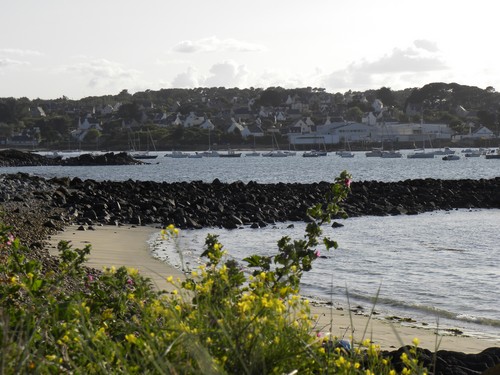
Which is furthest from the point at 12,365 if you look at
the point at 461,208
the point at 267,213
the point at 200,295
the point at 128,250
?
the point at 461,208

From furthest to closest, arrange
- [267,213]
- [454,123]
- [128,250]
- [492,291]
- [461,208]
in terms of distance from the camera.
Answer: [454,123] < [461,208] < [267,213] < [128,250] < [492,291]

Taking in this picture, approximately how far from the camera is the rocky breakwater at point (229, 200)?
2614 centimetres

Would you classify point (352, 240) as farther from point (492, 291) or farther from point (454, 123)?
point (454, 123)

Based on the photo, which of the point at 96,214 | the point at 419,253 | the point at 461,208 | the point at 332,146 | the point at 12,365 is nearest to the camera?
the point at 12,365

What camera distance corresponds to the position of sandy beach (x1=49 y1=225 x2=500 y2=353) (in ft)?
31.8

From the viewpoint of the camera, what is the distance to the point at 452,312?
1244cm

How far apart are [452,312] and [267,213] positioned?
16.4 meters

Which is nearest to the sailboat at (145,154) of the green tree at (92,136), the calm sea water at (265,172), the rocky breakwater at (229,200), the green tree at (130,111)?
the green tree at (92,136)

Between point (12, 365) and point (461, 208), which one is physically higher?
point (12, 365)

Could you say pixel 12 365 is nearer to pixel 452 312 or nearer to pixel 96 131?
pixel 452 312

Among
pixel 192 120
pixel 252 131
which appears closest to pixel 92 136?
pixel 192 120

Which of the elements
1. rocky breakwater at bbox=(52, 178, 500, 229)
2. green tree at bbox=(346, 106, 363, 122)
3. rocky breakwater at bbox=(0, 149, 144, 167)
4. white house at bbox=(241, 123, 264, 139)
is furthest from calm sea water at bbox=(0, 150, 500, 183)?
green tree at bbox=(346, 106, 363, 122)

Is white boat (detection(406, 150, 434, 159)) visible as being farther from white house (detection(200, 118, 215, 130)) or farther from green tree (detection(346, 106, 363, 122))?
green tree (detection(346, 106, 363, 122))

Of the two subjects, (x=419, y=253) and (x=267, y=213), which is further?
(x=267, y=213)
